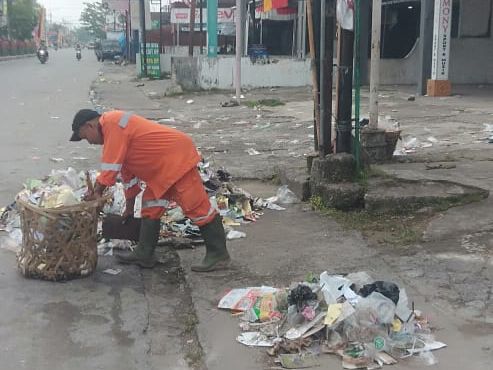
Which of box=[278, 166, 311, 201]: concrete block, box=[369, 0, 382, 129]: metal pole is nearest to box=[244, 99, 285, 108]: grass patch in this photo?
box=[278, 166, 311, 201]: concrete block

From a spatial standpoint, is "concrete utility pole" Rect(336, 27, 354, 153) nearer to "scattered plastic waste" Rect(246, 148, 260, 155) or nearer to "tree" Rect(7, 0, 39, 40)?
"scattered plastic waste" Rect(246, 148, 260, 155)

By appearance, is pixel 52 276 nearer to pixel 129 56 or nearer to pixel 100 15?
pixel 129 56

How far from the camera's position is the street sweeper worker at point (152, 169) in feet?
15.1

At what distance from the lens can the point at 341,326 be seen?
3.71 meters

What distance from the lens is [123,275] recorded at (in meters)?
4.98

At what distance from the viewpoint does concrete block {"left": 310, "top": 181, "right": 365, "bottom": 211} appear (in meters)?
6.30

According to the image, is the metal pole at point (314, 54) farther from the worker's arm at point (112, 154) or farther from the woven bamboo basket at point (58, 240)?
the woven bamboo basket at point (58, 240)

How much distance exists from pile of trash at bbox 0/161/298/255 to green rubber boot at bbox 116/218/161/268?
38cm

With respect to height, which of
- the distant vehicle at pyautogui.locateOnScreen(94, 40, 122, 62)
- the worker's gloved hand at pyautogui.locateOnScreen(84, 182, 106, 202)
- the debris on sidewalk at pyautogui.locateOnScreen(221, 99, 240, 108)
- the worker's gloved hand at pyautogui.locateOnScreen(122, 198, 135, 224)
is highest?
the distant vehicle at pyautogui.locateOnScreen(94, 40, 122, 62)

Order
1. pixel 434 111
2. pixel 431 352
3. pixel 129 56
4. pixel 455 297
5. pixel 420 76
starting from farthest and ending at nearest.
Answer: pixel 129 56
pixel 420 76
pixel 434 111
pixel 455 297
pixel 431 352

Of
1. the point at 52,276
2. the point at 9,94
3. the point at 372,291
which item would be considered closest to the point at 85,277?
the point at 52,276

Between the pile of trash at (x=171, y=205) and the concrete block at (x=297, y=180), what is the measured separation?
80 mm

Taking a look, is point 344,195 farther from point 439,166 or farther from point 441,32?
point 441,32

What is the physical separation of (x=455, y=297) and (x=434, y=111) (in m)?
10.6
